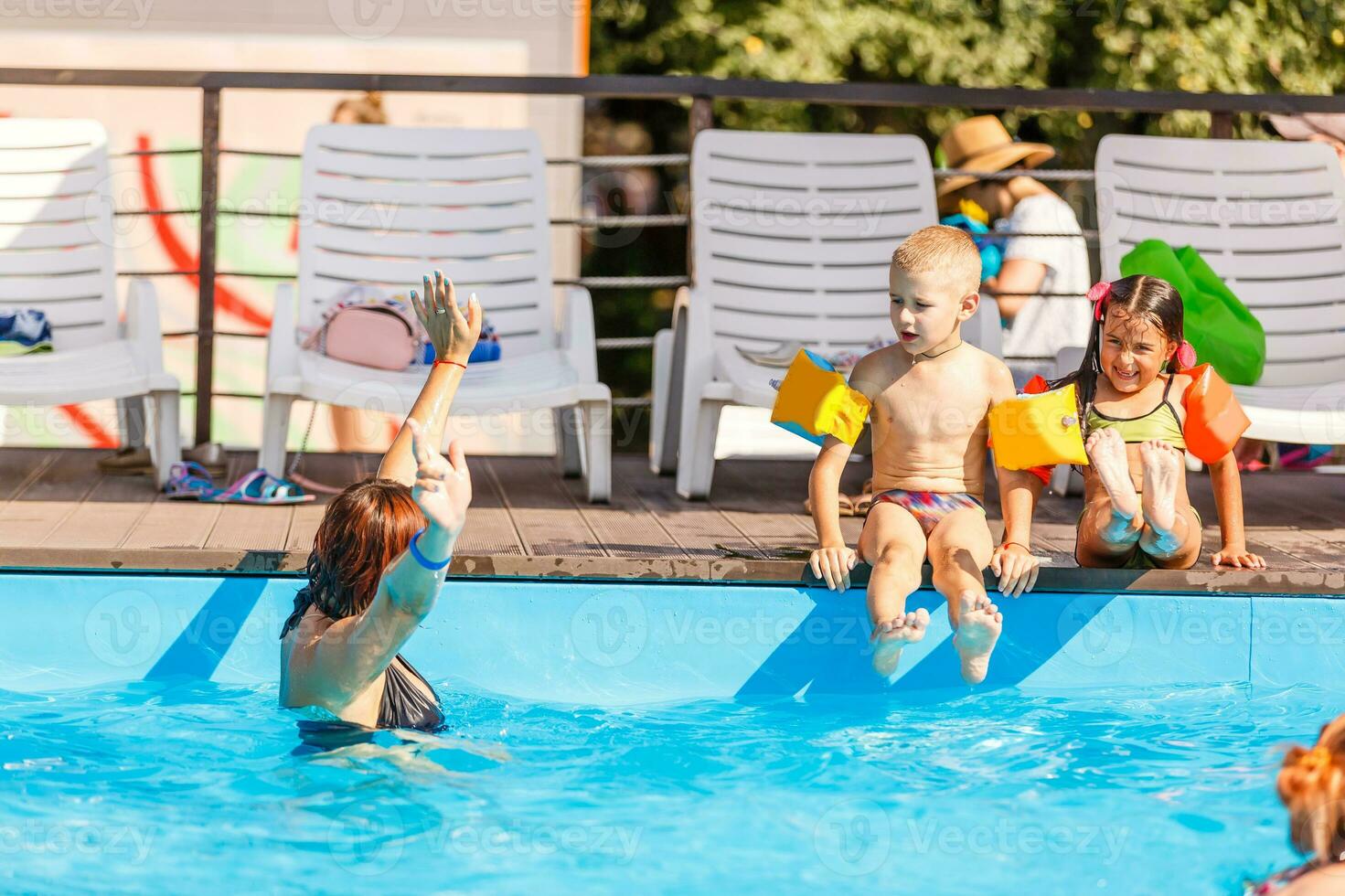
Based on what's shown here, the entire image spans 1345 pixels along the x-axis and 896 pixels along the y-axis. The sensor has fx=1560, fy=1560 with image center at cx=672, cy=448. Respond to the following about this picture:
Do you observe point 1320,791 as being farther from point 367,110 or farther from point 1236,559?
point 367,110

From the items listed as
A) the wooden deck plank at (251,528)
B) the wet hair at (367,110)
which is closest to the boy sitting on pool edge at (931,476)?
the wooden deck plank at (251,528)

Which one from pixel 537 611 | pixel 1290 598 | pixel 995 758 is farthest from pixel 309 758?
pixel 1290 598

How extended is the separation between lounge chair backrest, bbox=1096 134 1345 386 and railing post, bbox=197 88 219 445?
3.18 metres

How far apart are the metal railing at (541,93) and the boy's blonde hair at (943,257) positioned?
1942 millimetres

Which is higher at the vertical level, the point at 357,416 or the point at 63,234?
the point at 63,234

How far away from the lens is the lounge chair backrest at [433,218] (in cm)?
564

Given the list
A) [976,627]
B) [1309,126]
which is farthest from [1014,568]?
[1309,126]

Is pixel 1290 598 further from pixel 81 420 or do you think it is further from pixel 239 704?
pixel 81 420

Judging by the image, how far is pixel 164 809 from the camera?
3135 millimetres

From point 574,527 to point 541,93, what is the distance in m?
1.84

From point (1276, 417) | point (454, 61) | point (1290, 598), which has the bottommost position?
point (1290, 598)

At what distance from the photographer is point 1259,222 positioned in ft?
19.1

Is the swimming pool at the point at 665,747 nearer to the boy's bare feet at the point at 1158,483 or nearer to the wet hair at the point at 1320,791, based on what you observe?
the boy's bare feet at the point at 1158,483

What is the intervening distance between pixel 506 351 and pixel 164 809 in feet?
9.02
